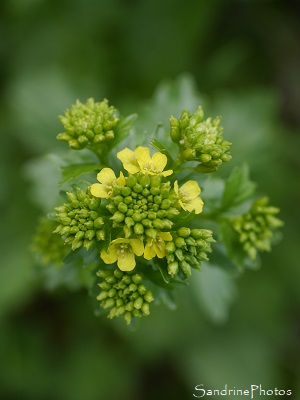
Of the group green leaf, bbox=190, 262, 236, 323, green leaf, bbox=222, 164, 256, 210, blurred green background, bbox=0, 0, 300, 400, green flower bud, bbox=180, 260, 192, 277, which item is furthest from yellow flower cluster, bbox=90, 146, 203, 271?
blurred green background, bbox=0, 0, 300, 400

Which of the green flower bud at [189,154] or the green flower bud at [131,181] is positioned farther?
the green flower bud at [189,154]

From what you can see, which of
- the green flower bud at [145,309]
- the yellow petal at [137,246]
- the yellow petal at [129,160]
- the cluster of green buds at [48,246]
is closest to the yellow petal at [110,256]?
the yellow petal at [137,246]

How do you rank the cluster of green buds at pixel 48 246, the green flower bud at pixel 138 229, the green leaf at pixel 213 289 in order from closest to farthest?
1. the green flower bud at pixel 138 229
2. the cluster of green buds at pixel 48 246
3. the green leaf at pixel 213 289

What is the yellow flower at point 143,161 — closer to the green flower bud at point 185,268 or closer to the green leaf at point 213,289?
the green flower bud at point 185,268

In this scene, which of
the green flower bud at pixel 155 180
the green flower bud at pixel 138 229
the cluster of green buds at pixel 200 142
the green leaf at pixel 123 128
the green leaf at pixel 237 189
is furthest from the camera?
the green leaf at pixel 237 189

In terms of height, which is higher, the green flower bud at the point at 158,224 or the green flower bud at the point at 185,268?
the green flower bud at the point at 158,224

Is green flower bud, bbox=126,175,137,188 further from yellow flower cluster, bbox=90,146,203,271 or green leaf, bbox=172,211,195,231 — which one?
green leaf, bbox=172,211,195,231

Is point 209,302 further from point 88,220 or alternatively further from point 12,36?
point 12,36
